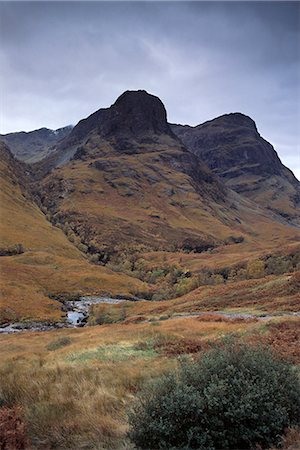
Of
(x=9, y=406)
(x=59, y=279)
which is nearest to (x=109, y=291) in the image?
(x=59, y=279)

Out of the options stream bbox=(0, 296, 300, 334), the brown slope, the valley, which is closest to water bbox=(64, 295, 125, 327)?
stream bbox=(0, 296, 300, 334)

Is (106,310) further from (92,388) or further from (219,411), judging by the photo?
(219,411)

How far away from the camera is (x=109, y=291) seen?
9569cm

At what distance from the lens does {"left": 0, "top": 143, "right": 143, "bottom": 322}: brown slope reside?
74188mm

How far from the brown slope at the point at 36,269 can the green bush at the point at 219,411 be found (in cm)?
6163

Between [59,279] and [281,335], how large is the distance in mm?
86936

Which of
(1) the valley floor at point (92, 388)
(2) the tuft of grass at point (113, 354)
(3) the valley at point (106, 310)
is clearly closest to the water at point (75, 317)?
(3) the valley at point (106, 310)

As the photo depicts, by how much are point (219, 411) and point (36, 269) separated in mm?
101475

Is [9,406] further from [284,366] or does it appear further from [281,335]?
[281,335]

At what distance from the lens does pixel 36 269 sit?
4102 inches

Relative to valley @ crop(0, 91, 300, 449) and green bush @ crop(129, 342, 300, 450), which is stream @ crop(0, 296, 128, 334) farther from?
green bush @ crop(129, 342, 300, 450)

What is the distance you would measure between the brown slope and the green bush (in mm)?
61633

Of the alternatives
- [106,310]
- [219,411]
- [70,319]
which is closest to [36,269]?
[70,319]

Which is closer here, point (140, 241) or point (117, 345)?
point (117, 345)
